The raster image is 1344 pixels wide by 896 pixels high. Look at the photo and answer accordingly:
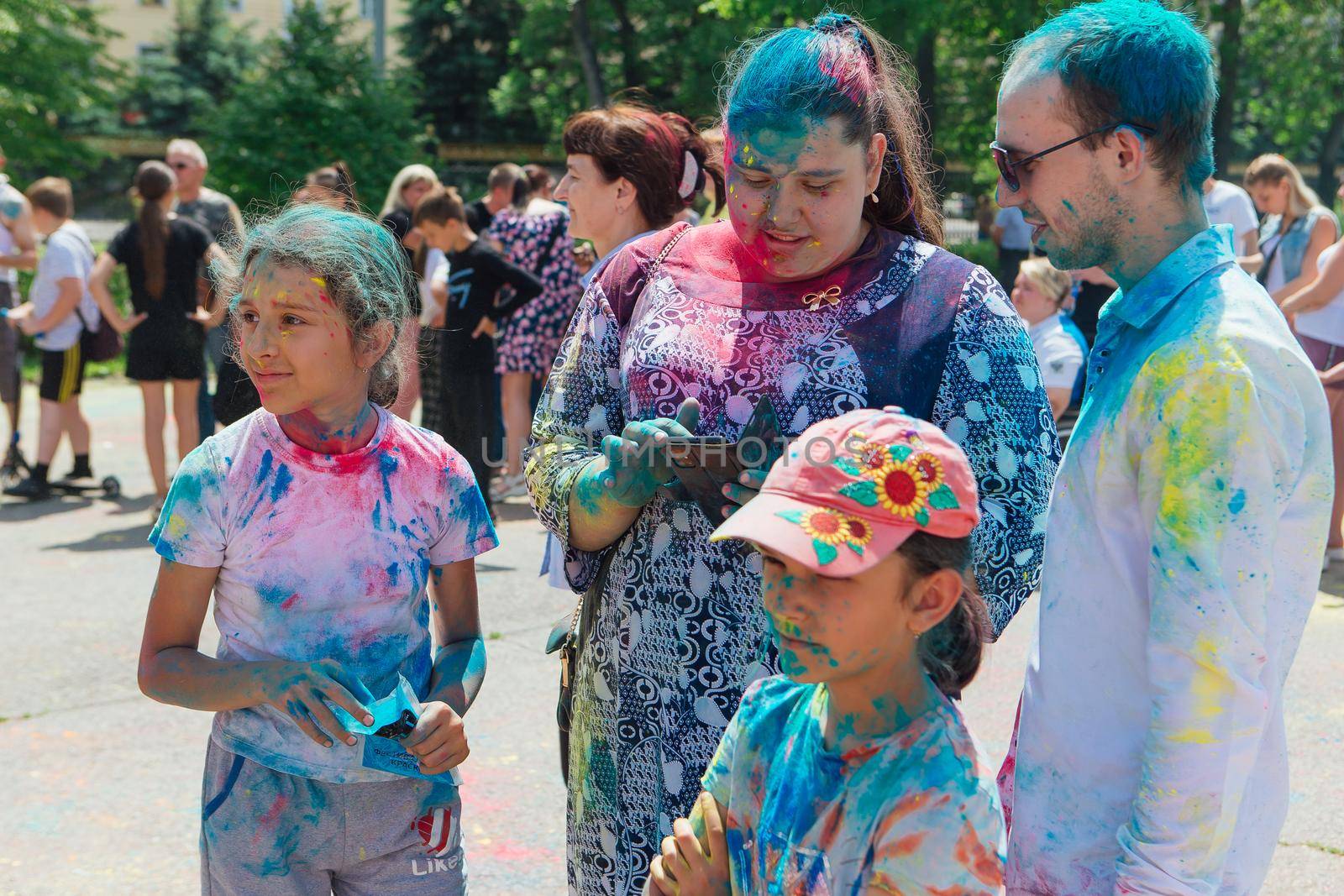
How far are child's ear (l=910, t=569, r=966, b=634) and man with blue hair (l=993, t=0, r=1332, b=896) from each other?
0.53 ft

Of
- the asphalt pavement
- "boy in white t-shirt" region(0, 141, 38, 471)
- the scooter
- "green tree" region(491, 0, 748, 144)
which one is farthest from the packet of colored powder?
"green tree" region(491, 0, 748, 144)

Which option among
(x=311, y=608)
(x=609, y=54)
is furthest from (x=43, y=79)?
(x=311, y=608)

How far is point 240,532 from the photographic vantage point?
2250mm

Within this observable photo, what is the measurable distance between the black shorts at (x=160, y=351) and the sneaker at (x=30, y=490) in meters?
1.13

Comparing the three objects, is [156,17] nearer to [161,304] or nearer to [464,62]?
[464,62]

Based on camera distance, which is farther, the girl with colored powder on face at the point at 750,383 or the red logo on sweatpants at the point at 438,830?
the red logo on sweatpants at the point at 438,830

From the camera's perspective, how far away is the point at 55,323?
8734 mm

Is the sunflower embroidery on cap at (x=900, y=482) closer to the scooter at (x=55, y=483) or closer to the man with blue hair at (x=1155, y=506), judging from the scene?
the man with blue hair at (x=1155, y=506)

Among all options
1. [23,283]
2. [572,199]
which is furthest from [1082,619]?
[23,283]

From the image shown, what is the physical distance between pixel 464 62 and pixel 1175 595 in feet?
107

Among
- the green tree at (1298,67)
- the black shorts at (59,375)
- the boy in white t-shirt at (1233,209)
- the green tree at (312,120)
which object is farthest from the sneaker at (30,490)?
the green tree at (1298,67)

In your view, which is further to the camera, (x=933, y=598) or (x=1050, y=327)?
(x=1050, y=327)

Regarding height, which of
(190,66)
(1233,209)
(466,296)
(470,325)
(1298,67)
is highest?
(1298,67)

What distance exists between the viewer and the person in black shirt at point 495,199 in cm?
930
